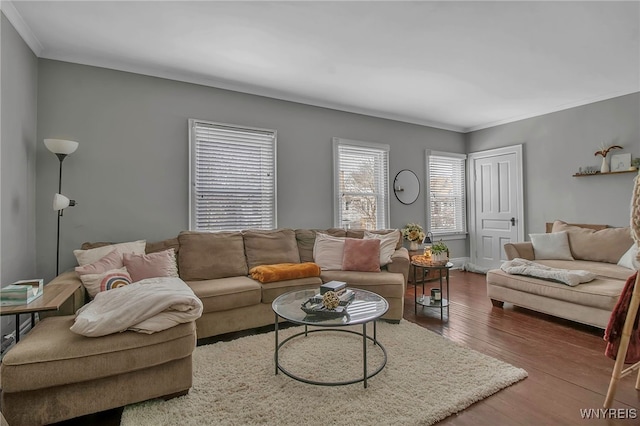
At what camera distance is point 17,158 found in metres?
2.60

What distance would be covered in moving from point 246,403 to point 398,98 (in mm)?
4002

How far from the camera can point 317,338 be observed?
9.13 feet

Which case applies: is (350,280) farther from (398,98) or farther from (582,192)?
(582,192)

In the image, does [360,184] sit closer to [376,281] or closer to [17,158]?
[376,281]

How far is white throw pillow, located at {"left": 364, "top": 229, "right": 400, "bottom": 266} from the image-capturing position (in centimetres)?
366

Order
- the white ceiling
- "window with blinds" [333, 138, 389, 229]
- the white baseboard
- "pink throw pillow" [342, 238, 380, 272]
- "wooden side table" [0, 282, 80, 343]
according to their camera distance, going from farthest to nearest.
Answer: the white baseboard < "window with blinds" [333, 138, 389, 229] < "pink throw pillow" [342, 238, 380, 272] < the white ceiling < "wooden side table" [0, 282, 80, 343]

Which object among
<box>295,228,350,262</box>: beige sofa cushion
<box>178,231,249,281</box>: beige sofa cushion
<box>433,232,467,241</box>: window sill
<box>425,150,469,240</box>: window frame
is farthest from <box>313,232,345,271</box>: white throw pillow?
<box>433,232,467,241</box>: window sill

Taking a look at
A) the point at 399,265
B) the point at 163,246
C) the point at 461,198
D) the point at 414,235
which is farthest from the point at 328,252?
the point at 461,198

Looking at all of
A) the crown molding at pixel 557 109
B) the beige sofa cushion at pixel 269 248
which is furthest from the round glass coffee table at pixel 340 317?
the crown molding at pixel 557 109

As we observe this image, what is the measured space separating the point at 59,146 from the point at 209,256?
1.60m

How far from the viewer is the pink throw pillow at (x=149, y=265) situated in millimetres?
2732

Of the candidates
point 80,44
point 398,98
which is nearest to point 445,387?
point 398,98

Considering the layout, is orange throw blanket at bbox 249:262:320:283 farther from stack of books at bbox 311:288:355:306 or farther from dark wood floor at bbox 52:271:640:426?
stack of books at bbox 311:288:355:306

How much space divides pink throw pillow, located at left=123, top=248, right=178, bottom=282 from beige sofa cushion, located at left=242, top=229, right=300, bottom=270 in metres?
0.84
